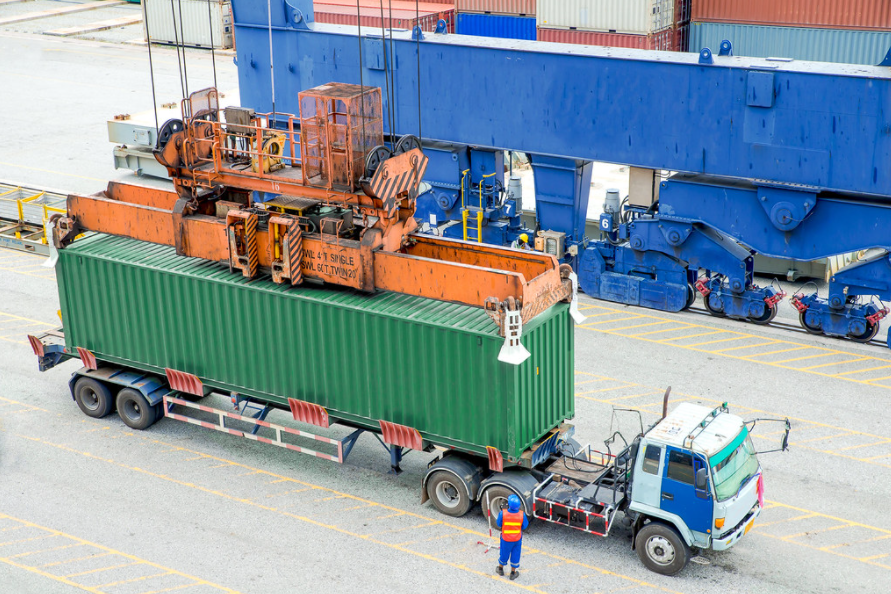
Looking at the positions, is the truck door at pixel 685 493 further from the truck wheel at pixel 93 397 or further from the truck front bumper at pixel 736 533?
the truck wheel at pixel 93 397

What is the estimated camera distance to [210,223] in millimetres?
15492

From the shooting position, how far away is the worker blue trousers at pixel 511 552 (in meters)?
12.8

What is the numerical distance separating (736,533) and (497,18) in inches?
1023

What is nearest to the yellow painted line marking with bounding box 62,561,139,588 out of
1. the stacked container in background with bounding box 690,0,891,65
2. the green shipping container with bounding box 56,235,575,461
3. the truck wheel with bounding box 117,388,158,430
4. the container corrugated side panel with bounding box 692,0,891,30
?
the green shipping container with bounding box 56,235,575,461

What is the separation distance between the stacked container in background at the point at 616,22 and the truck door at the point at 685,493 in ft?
71.3

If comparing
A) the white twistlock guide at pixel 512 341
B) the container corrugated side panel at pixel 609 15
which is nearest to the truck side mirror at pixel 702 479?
the white twistlock guide at pixel 512 341

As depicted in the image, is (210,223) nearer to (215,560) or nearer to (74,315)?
(74,315)

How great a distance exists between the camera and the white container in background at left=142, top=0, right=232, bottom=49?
44.1 m

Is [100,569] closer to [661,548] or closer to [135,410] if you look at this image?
[135,410]

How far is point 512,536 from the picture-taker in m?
12.7

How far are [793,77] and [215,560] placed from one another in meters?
13.0

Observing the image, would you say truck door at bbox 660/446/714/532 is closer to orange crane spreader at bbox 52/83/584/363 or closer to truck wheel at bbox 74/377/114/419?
orange crane spreader at bbox 52/83/584/363

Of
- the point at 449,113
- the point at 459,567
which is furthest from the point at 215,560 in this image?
the point at 449,113

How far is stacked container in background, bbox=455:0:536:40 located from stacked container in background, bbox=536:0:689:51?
197cm
